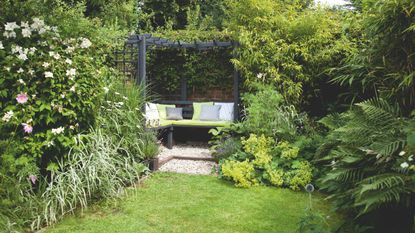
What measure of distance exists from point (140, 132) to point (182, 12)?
9330 millimetres

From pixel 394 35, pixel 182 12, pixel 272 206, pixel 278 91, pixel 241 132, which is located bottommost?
pixel 272 206

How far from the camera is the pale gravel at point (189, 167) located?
5545mm

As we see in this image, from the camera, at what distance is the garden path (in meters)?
5.63

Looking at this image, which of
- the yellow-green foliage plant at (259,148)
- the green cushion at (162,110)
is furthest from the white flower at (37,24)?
the green cushion at (162,110)

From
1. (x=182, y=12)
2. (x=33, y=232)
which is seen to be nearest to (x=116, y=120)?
(x=33, y=232)

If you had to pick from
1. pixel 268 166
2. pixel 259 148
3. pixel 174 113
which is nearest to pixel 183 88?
pixel 174 113

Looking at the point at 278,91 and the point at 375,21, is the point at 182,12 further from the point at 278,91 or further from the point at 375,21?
the point at 375,21

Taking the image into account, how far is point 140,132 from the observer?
5191 millimetres

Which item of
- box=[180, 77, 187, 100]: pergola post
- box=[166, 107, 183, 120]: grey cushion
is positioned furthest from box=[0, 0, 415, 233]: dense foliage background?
box=[180, 77, 187, 100]: pergola post

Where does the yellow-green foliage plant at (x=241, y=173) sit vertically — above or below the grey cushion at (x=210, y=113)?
below

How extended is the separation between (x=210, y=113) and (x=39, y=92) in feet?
15.6

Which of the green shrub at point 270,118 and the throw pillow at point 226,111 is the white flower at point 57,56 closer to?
the green shrub at point 270,118

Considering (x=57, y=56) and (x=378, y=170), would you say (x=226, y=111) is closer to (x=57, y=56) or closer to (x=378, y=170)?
(x=57, y=56)

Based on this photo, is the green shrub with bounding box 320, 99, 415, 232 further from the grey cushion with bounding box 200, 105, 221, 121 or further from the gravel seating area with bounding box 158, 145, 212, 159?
the grey cushion with bounding box 200, 105, 221, 121
